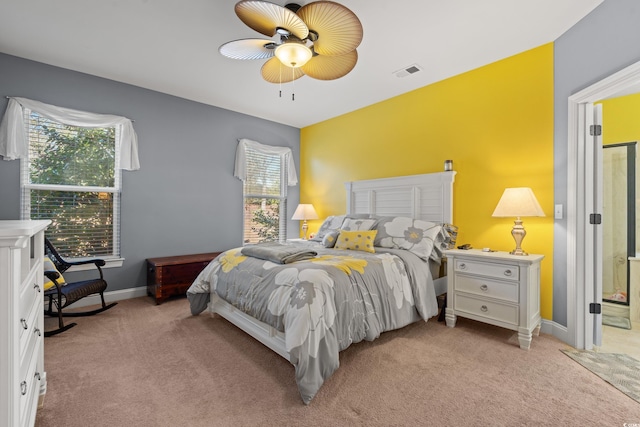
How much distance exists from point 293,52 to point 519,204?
2.23m

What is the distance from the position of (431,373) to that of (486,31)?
9.22ft

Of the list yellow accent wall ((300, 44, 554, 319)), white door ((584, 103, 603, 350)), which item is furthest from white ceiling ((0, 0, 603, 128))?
white door ((584, 103, 603, 350))

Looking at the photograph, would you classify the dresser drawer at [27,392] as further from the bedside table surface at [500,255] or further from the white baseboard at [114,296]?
the bedside table surface at [500,255]

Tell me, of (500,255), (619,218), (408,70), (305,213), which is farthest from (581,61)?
(305,213)

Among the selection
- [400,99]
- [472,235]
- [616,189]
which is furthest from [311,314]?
[616,189]

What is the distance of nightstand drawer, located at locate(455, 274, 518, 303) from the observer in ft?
8.23

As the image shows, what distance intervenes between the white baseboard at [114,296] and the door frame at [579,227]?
4.56 meters

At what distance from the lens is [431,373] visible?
2039 millimetres

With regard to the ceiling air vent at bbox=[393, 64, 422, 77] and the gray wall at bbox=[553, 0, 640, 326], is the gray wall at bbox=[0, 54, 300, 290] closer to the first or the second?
the ceiling air vent at bbox=[393, 64, 422, 77]

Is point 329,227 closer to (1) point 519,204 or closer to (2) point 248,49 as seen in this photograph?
(1) point 519,204

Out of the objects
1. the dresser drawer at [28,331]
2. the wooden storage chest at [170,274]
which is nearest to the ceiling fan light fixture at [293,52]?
the dresser drawer at [28,331]

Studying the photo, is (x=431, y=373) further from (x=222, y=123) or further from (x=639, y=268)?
(x=222, y=123)

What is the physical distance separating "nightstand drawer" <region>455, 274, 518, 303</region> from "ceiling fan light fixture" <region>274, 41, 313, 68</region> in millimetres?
2336

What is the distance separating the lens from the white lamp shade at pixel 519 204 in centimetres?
254
